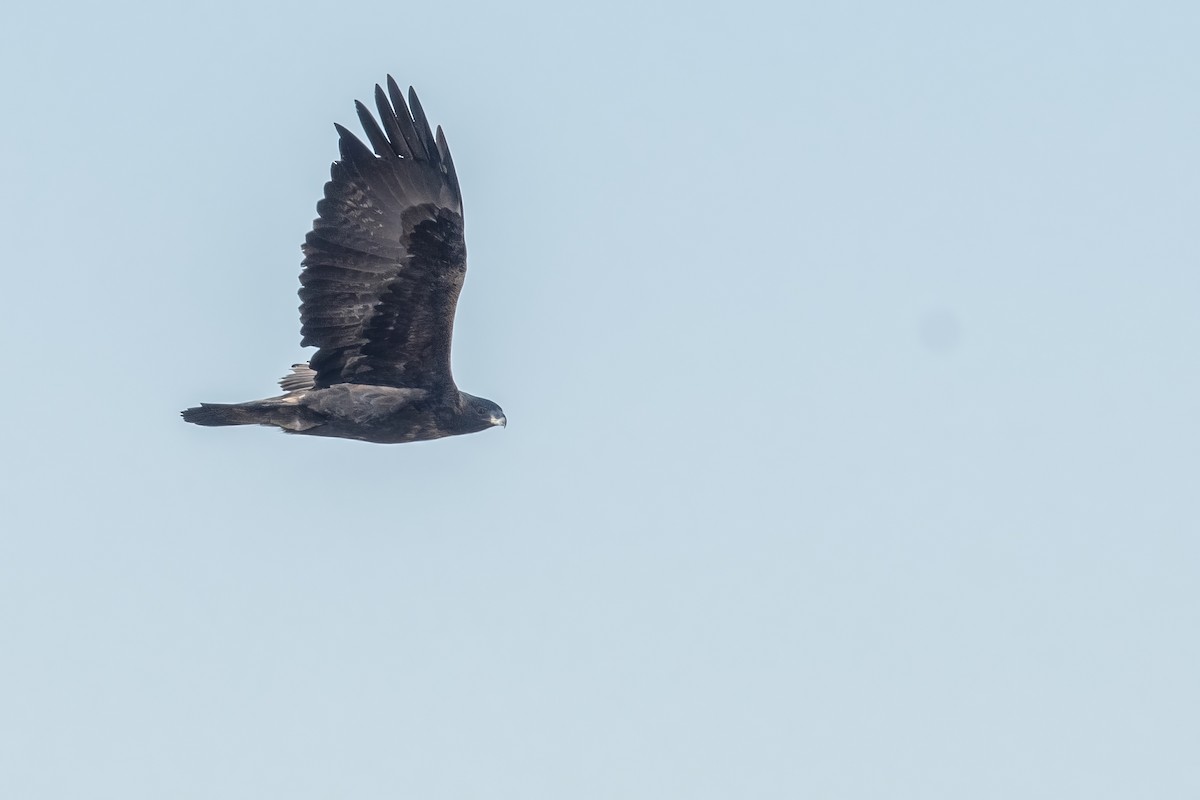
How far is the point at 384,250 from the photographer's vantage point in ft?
113

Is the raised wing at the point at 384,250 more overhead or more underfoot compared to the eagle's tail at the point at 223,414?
more overhead

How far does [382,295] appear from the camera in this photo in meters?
34.7

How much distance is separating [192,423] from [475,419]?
2.70 metres

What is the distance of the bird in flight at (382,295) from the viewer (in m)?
34.3

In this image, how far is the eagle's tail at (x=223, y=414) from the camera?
3447cm

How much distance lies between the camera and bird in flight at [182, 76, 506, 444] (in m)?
34.3

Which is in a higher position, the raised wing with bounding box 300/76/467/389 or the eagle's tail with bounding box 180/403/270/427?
the raised wing with bounding box 300/76/467/389

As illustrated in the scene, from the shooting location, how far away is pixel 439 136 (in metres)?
34.3

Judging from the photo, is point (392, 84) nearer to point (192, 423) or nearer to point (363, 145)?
point (363, 145)

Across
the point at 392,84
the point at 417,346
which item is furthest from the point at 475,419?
the point at 392,84

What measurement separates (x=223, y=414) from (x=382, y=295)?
1807 millimetres

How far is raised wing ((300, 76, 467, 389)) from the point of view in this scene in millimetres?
34344

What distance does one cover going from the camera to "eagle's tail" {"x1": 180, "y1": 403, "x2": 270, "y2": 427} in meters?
34.5

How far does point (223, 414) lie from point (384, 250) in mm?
2088
